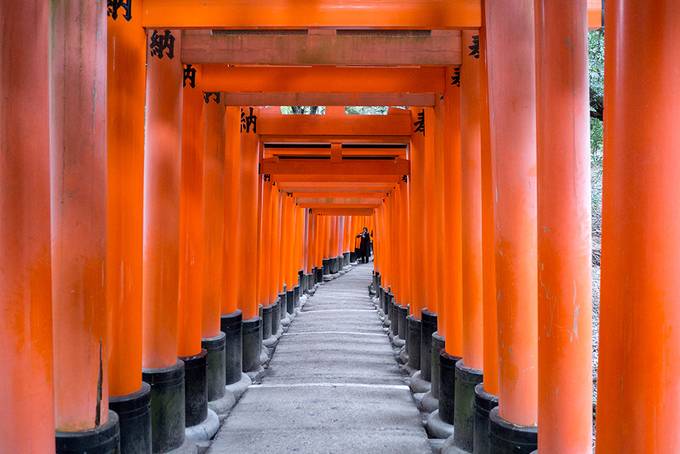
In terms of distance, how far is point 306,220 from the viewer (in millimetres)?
23344

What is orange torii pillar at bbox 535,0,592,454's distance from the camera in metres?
2.99

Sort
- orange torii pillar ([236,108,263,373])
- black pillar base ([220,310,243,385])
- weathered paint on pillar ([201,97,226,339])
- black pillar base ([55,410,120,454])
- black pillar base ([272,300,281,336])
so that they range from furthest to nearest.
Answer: black pillar base ([272,300,281,336])
orange torii pillar ([236,108,263,373])
black pillar base ([220,310,243,385])
weathered paint on pillar ([201,97,226,339])
black pillar base ([55,410,120,454])

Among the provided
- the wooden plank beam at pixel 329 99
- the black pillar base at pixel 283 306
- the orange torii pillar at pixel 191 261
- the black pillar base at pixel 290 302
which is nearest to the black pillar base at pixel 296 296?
the black pillar base at pixel 290 302

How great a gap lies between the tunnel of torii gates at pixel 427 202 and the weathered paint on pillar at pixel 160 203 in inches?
0.8

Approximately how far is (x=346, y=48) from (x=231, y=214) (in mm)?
3464

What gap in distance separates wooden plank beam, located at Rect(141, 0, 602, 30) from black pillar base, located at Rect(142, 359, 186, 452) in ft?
9.48

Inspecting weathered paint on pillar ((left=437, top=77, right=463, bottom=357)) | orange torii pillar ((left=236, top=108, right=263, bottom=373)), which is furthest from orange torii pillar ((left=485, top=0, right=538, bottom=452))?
orange torii pillar ((left=236, top=108, right=263, bottom=373))

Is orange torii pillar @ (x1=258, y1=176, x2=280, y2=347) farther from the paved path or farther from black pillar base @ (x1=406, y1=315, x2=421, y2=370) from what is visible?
black pillar base @ (x1=406, y1=315, x2=421, y2=370)

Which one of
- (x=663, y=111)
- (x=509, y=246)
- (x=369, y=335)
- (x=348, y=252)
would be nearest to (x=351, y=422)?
(x=509, y=246)

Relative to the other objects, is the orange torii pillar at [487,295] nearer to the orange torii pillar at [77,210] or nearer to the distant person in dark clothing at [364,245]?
the orange torii pillar at [77,210]

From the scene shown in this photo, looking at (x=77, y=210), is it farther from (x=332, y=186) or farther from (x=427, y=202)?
(x=332, y=186)

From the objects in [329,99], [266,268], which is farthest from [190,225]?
[266,268]

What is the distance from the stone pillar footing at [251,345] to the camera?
928 centimetres

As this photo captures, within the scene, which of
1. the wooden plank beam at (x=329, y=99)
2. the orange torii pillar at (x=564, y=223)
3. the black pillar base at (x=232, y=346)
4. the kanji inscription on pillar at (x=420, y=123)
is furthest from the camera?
the kanji inscription on pillar at (x=420, y=123)
